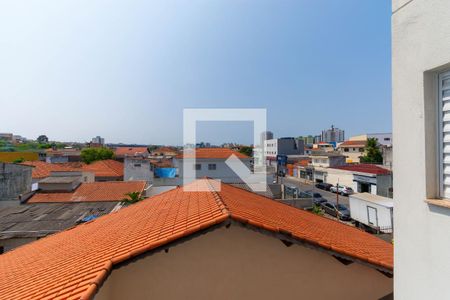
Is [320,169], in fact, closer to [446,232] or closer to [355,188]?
[355,188]

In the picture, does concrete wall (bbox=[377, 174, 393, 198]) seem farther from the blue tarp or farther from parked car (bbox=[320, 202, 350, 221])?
the blue tarp

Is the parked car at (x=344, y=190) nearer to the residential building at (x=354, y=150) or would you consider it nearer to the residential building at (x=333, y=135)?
the residential building at (x=354, y=150)

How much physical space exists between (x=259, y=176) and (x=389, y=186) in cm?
1462

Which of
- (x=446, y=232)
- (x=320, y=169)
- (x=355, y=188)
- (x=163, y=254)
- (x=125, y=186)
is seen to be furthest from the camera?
(x=320, y=169)

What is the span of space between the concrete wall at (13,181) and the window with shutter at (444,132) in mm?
24828

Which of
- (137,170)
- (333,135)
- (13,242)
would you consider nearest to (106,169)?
(137,170)

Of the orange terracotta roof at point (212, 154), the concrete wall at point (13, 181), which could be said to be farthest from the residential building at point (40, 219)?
the orange terracotta roof at point (212, 154)

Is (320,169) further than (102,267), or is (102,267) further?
(320,169)

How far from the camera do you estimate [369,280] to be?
3.61 metres

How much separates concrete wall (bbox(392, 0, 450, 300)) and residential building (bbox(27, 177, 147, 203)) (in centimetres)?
1925

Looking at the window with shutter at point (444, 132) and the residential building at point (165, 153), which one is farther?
the residential building at point (165, 153)

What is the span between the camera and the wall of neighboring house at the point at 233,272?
305 cm

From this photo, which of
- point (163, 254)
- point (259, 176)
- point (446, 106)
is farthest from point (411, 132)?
point (259, 176)

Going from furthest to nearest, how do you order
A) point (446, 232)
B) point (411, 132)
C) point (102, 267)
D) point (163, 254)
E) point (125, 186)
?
point (125, 186) < point (163, 254) < point (102, 267) < point (411, 132) < point (446, 232)
